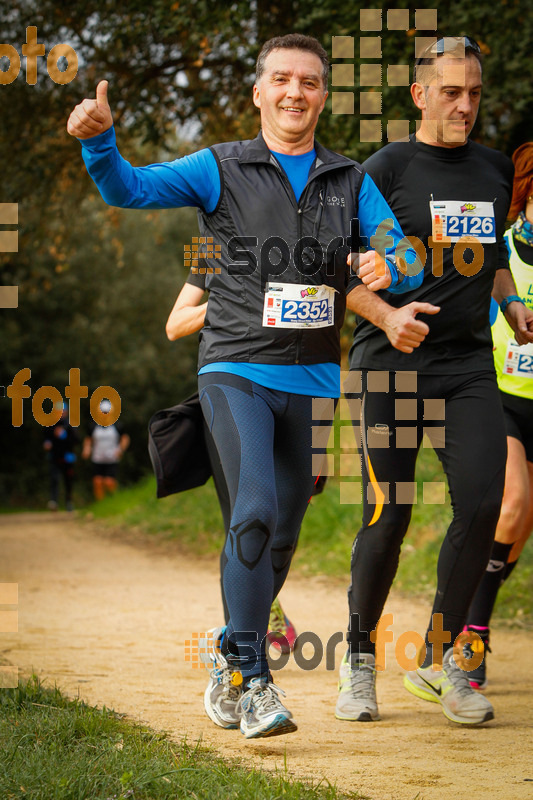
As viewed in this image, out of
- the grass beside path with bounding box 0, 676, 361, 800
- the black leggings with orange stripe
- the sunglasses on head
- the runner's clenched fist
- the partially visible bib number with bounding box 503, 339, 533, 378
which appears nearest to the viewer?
the grass beside path with bounding box 0, 676, 361, 800

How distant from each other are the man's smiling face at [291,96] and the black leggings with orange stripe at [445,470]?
98 cm

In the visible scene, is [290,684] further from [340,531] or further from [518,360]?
[340,531]

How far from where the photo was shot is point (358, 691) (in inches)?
155

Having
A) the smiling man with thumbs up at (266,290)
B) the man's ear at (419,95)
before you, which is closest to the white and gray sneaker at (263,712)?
the smiling man with thumbs up at (266,290)

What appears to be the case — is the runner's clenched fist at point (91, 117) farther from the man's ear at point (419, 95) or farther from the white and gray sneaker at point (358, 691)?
the white and gray sneaker at point (358, 691)

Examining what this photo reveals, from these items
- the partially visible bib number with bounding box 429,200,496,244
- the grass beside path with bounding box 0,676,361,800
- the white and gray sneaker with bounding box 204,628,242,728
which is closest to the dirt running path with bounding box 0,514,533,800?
the white and gray sneaker with bounding box 204,628,242,728

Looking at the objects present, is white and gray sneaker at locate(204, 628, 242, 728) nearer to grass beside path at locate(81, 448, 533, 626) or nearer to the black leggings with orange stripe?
the black leggings with orange stripe

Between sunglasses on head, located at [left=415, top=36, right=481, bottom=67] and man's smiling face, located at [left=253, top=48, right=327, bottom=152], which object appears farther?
sunglasses on head, located at [left=415, top=36, right=481, bottom=67]

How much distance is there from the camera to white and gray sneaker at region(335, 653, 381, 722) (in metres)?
3.89

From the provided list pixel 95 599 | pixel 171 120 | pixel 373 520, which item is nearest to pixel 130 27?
pixel 171 120

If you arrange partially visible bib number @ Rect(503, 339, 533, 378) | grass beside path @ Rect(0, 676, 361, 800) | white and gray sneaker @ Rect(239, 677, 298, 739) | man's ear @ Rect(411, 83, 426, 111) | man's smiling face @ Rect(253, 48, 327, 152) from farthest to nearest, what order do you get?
1. partially visible bib number @ Rect(503, 339, 533, 378)
2. man's ear @ Rect(411, 83, 426, 111)
3. man's smiling face @ Rect(253, 48, 327, 152)
4. white and gray sneaker @ Rect(239, 677, 298, 739)
5. grass beside path @ Rect(0, 676, 361, 800)

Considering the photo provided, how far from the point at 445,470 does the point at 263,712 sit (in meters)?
1.23

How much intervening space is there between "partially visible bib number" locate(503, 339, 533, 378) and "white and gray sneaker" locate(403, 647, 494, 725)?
1378mm

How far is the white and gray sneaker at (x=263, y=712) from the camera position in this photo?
3135mm
